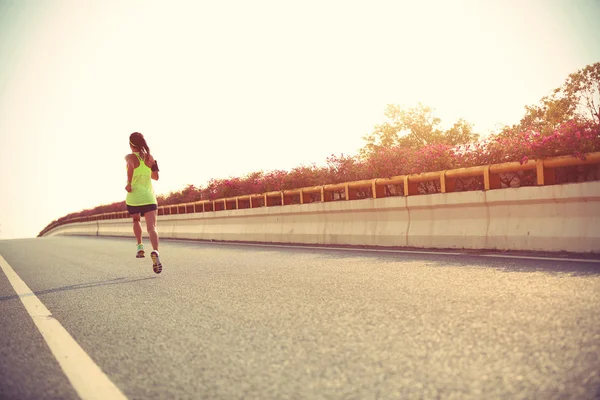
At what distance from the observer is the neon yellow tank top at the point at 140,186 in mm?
9539

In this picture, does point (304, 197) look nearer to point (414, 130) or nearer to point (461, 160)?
point (461, 160)

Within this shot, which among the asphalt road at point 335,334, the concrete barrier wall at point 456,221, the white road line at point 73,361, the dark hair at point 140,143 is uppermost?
the dark hair at point 140,143

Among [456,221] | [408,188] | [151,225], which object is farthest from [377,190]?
[151,225]

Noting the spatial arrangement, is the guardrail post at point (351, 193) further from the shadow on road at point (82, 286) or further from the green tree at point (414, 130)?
the green tree at point (414, 130)

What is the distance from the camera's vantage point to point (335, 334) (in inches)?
172

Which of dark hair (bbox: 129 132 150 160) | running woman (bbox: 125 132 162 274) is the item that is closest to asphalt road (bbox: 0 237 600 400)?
running woman (bbox: 125 132 162 274)

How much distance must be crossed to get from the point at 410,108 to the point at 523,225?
5881cm

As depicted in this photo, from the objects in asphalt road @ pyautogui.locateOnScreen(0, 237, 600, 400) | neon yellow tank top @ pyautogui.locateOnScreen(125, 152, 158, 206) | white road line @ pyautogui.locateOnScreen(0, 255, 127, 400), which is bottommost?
asphalt road @ pyautogui.locateOnScreen(0, 237, 600, 400)

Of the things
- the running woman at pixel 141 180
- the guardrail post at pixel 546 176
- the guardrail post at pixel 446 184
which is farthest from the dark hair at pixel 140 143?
the guardrail post at pixel 546 176

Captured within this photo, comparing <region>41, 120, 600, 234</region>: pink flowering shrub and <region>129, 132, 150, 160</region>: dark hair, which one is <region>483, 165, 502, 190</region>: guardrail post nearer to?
<region>41, 120, 600, 234</region>: pink flowering shrub

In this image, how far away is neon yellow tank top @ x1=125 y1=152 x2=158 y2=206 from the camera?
31.3ft

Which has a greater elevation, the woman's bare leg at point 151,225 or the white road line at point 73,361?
the woman's bare leg at point 151,225

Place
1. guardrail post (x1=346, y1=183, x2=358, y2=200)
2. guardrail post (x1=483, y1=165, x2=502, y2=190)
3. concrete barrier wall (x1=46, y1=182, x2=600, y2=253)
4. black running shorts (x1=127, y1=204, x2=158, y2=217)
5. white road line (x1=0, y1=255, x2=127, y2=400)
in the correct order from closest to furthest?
white road line (x1=0, y1=255, x2=127, y2=400), concrete barrier wall (x1=46, y1=182, x2=600, y2=253), black running shorts (x1=127, y1=204, x2=158, y2=217), guardrail post (x1=483, y1=165, x2=502, y2=190), guardrail post (x1=346, y1=183, x2=358, y2=200)

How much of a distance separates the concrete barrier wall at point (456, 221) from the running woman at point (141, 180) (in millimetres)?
4893
